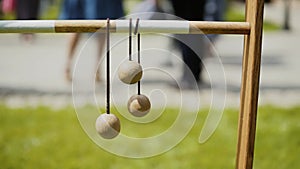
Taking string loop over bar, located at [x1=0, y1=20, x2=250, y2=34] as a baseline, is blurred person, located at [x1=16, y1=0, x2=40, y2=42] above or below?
above

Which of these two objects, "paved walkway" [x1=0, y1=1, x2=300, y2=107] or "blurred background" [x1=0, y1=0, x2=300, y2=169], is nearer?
"blurred background" [x1=0, y1=0, x2=300, y2=169]

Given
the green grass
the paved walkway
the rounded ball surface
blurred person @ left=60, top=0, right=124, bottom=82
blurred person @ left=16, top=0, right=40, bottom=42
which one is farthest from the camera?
blurred person @ left=16, top=0, right=40, bottom=42

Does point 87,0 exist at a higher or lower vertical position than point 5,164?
higher

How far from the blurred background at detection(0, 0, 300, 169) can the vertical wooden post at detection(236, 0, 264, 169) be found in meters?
0.17

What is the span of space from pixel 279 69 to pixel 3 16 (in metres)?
5.27

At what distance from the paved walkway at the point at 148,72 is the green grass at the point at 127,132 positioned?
204mm

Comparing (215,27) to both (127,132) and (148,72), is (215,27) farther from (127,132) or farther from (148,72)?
(148,72)

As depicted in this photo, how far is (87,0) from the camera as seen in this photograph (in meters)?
3.69

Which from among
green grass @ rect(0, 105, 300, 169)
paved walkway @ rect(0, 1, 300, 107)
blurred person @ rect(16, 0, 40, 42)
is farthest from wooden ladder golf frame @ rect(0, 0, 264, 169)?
blurred person @ rect(16, 0, 40, 42)

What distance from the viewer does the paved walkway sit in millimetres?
3521

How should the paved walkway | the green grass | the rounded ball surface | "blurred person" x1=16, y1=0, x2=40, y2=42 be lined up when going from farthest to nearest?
"blurred person" x1=16, y1=0, x2=40, y2=42 → the paved walkway → the green grass → the rounded ball surface

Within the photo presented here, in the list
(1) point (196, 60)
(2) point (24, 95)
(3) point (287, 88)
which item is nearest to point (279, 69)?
(3) point (287, 88)

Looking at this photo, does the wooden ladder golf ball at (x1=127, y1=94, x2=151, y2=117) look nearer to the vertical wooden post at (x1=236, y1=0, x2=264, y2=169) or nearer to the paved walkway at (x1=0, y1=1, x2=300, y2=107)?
the vertical wooden post at (x1=236, y1=0, x2=264, y2=169)

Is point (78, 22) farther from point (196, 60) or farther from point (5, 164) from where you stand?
point (196, 60)
